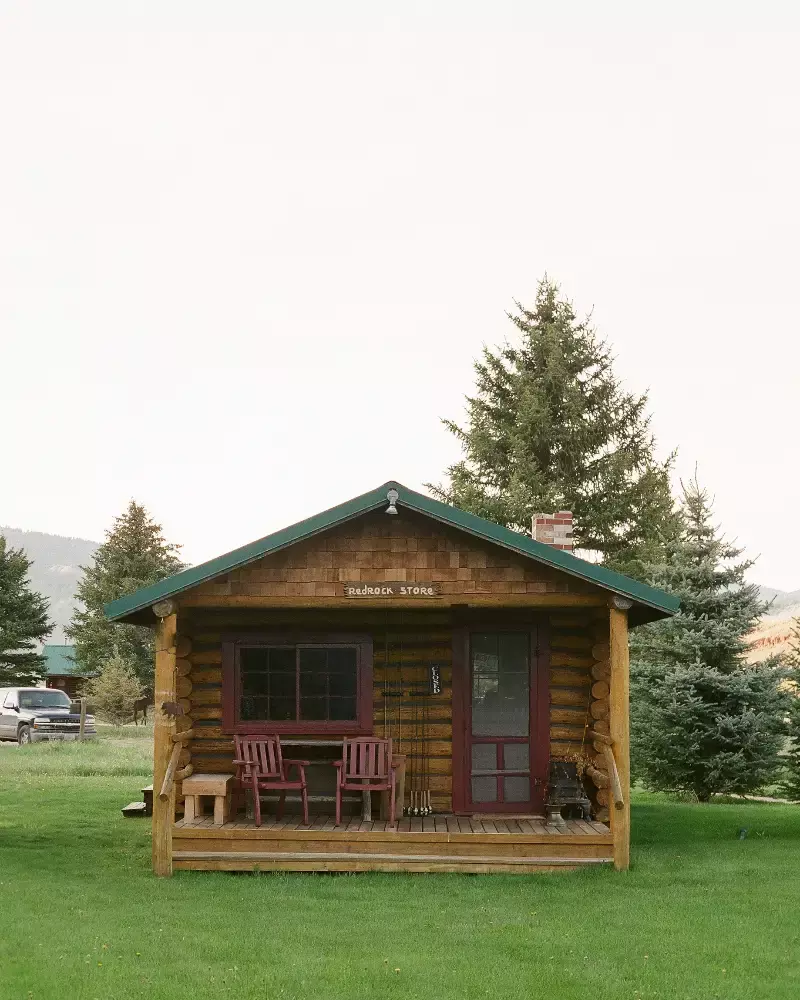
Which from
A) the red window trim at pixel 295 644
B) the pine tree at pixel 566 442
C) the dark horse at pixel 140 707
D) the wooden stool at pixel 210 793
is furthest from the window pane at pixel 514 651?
the dark horse at pixel 140 707

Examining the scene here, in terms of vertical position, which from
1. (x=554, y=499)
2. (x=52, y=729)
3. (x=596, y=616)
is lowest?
(x=52, y=729)

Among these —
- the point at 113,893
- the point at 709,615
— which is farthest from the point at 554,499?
the point at 113,893

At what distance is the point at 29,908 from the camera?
10445 millimetres

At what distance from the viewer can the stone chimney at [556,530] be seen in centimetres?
1498

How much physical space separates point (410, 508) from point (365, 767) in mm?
3129

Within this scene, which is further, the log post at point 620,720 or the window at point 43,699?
the window at point 43,699

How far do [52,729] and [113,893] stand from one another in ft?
75.8

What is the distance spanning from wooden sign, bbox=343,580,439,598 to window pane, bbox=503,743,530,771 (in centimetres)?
280

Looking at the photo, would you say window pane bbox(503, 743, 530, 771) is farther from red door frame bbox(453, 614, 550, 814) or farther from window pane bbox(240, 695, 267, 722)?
window pane bbox(240, 695, 267, 722)

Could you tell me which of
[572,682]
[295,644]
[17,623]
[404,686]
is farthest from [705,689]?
[17,623]

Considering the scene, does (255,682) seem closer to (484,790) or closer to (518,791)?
(484,790)

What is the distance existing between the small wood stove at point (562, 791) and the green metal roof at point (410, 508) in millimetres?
2505

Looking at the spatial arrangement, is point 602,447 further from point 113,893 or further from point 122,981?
point 122,981

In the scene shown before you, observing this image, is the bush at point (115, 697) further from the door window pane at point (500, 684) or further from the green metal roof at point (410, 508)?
the green metal roof at point (410, 508)
